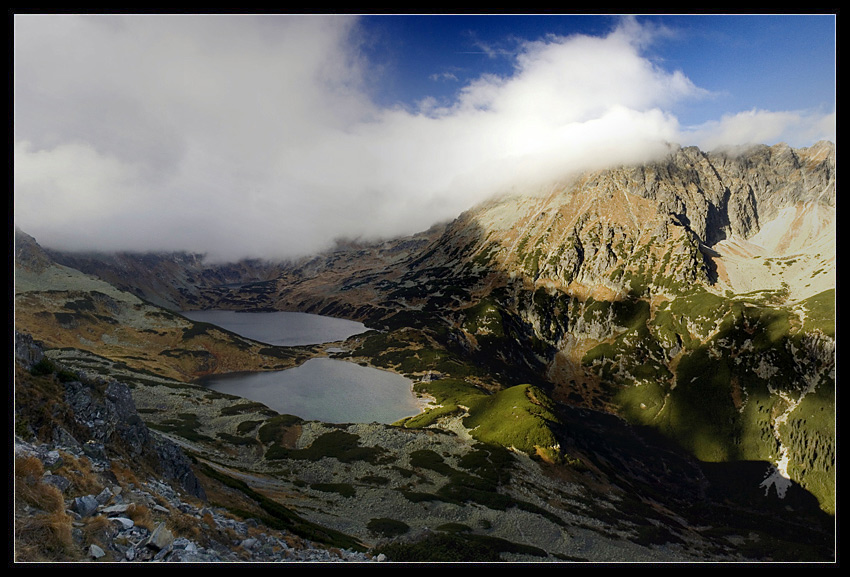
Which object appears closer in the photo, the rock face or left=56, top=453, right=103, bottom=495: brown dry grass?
left=56, top=453, right=103, bottom=495: brown dry grass

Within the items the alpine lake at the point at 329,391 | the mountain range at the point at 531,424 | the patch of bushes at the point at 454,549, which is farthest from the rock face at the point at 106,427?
the alpine lake at the point at 329,391

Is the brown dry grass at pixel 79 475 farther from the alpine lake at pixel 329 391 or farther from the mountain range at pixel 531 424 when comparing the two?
the alpine lake at pixel 329 391

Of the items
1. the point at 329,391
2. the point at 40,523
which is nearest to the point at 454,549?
the point at 40,523

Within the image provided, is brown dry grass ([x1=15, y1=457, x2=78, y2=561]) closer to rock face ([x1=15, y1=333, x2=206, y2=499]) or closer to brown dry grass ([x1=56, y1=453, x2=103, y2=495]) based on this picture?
brown dry grass ([x1=56, y1=453, x2=103, y2=495])

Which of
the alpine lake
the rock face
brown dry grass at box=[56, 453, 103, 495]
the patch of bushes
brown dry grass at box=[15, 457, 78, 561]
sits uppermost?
brown dry grass at box=[15, 457, 78, 561]

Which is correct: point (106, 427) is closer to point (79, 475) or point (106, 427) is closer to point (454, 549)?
point (79, 475)

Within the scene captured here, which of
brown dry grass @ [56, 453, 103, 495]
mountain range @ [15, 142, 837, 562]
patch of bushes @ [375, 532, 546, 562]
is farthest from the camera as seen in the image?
mountain range @ [15, 142, 837, 562]

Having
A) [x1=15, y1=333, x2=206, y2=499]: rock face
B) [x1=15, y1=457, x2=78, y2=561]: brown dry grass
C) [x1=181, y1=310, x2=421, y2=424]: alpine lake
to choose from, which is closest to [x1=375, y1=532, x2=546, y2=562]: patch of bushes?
[x1=15, y1=333, x2=206, y2=499]: rock face

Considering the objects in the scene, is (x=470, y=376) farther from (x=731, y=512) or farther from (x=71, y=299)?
(x=71, y=299)

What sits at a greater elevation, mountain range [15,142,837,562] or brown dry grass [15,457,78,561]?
brown dry grass [15,457,78,561]

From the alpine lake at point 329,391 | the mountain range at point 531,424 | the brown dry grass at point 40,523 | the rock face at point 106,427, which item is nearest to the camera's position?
the brown dry grass at point 40,523
